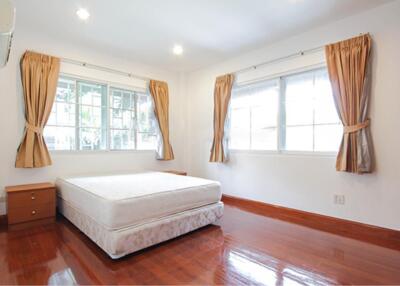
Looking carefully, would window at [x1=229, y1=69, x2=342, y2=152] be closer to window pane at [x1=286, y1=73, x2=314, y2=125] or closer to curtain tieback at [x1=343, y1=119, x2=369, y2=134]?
window pane at [x1=286, y1=73, x2=314, y2=125]

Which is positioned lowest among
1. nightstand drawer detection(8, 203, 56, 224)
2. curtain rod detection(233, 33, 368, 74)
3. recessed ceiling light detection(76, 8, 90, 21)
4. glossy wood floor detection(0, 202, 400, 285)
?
glossy wood floor detection(0, 202, 400, 285)

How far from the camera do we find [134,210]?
2.14 meters

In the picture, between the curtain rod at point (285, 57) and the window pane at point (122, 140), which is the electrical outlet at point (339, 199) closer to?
the curtain rod at point (285, 57)

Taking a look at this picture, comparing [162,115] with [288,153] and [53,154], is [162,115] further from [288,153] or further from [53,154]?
[288,153]

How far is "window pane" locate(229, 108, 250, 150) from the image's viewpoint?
4.00 m

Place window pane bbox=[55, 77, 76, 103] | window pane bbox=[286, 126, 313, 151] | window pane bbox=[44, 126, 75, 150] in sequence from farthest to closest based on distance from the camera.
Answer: window pane bbox=[55, 77, 76, 103], window pane bbox=[44, 126, 75, 150], window pane bbox=[286, 126, 313, 151]

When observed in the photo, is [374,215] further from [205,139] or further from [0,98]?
[0,98]

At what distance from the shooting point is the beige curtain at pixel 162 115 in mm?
4531

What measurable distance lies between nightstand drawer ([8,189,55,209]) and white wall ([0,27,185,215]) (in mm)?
423

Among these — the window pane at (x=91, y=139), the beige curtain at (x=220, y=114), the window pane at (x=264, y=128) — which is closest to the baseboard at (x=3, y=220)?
the window pane at (x=91, y=139)

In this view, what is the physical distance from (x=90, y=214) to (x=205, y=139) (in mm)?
2774

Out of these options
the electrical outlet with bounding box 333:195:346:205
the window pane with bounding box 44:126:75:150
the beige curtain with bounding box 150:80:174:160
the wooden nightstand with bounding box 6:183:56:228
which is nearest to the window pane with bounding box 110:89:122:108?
the beige curtain with bounding box 150:80:174:160

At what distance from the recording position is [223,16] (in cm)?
283

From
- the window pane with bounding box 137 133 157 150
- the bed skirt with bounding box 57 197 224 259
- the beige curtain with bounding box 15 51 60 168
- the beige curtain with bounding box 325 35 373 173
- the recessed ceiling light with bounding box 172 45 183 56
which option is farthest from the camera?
the window pane with bounding box 137 133 157 150
